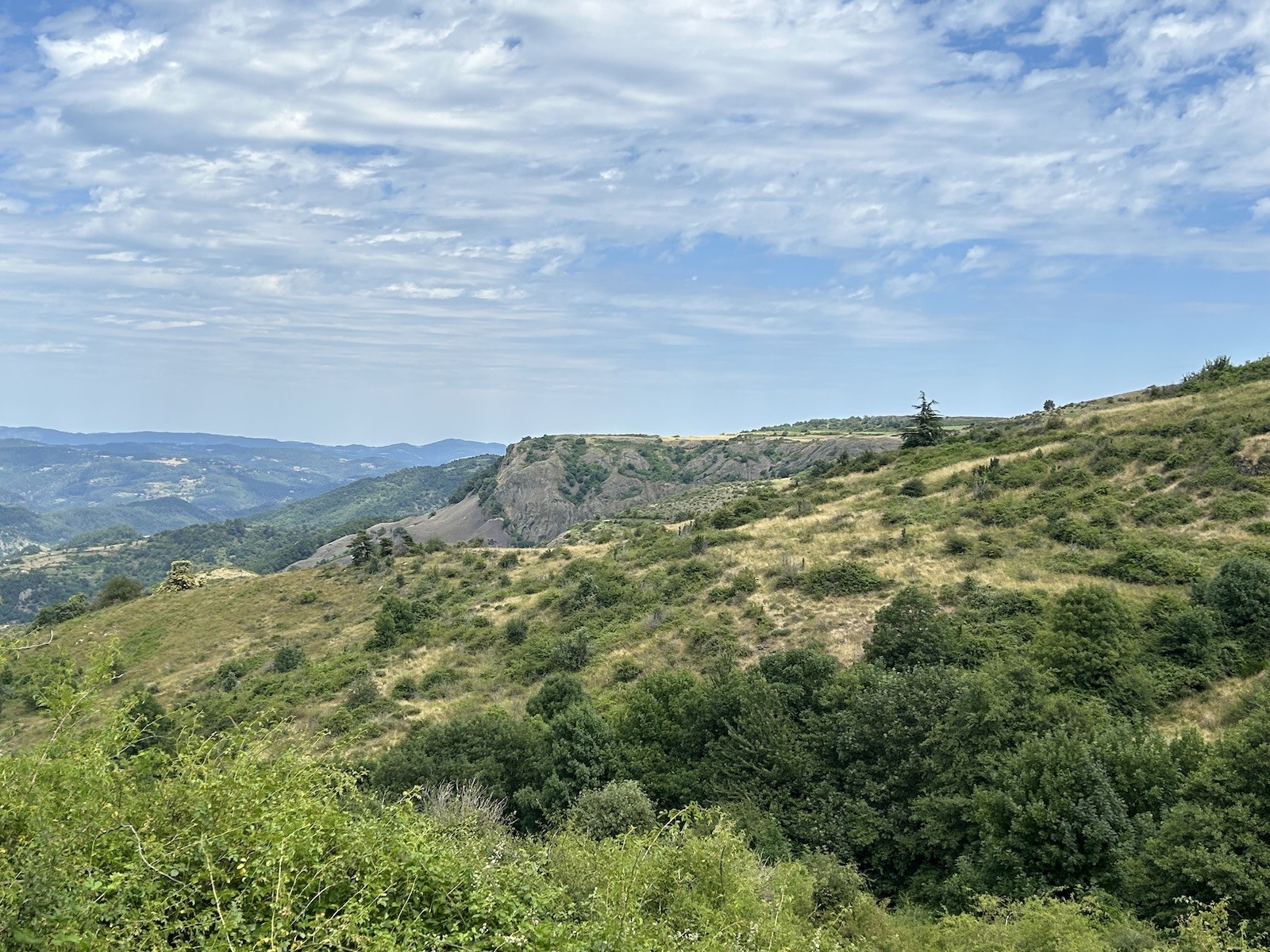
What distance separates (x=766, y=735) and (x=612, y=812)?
17.8 ft

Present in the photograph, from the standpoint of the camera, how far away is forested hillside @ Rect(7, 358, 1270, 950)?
723 centimetres

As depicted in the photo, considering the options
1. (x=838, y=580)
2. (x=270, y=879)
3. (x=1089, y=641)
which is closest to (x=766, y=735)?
(x=1089, y=641)

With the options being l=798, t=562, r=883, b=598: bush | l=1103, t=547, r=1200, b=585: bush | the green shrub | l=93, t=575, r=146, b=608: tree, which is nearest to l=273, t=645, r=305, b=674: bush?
l=798, t=562, r=883, b=598: bush

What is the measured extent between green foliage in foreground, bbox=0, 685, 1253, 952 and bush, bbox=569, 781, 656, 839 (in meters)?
7.22

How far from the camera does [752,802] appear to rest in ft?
65.4

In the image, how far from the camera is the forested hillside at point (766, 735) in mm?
7230

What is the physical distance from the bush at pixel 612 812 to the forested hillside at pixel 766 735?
87 millimetres

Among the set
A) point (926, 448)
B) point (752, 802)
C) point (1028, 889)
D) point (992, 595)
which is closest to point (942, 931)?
point (1028, 889)

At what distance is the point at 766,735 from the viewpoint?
69.2 ft

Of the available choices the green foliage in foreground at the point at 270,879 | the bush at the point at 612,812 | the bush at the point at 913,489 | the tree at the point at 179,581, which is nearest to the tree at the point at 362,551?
the tree at the point at 179,581

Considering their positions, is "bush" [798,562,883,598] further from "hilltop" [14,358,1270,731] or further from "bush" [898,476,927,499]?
"bush" [898,476,927,499]

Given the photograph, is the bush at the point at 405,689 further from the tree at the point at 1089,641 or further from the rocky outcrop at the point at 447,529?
the rocky outcrop at the point at 447,529

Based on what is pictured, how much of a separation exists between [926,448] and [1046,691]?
122 ft

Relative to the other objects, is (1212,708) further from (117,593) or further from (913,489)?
(117,593)
